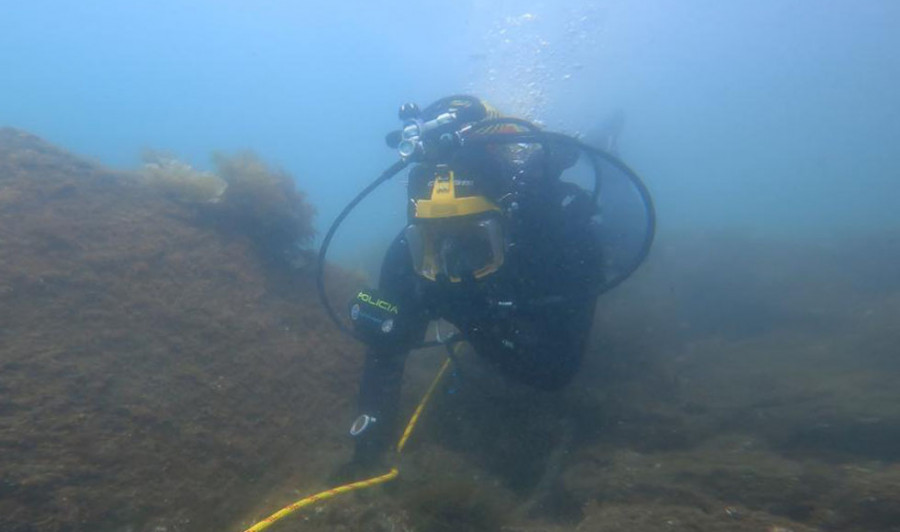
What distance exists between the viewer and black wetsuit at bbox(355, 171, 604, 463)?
161 inches

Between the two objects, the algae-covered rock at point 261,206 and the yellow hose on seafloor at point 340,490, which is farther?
the algae-covered rock at point 261,206

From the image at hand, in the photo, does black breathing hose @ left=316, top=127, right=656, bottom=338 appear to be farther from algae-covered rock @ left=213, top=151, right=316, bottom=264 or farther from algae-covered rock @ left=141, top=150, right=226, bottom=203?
algae-covered rock @ left=141, top=150, right=226, bottom=203

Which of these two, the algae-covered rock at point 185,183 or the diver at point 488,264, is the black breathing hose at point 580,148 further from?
the algae-covered rock at point 185,183

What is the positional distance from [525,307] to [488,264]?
0.50 m

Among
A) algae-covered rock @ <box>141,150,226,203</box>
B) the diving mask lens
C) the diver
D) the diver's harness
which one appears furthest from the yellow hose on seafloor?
algae-covered rock @ <box>141,150,226,203</box>

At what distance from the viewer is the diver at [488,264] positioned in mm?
3934

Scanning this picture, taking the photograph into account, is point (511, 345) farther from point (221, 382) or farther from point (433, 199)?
point (221, 382)

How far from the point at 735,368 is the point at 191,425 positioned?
238 inches

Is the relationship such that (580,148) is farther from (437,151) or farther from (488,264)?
(488,264)

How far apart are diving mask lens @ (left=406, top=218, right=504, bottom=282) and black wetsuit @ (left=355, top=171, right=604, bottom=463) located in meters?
0.11

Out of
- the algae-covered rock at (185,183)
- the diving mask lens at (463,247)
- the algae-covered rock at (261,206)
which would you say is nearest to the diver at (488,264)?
the diving mask lens at (463,247)

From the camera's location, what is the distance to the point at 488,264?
3920 mm

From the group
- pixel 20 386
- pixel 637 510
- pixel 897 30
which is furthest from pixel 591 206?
pixel 897 30

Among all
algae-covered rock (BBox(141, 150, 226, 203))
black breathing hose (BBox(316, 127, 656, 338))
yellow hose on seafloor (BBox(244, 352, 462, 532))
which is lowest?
yellow hose on seafloor (BBox(244, 352, 462, 532))
